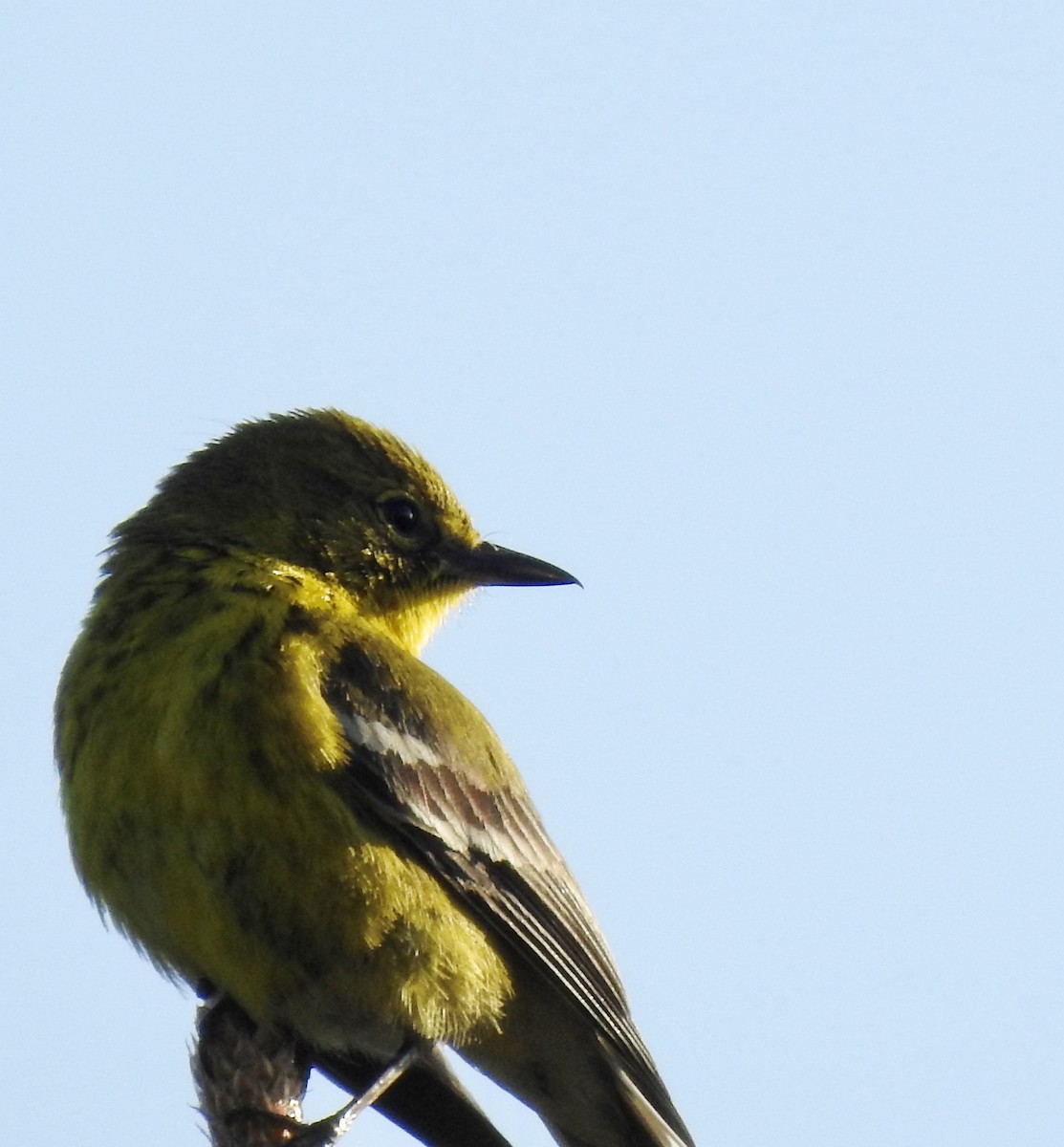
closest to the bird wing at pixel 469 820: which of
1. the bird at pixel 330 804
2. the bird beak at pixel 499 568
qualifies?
the bird at pixel 330 804

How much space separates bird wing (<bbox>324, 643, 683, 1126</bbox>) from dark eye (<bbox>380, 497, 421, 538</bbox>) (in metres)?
0.73

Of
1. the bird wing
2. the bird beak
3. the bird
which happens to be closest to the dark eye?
the bird

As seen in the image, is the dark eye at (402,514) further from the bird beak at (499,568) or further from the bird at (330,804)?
the bird beak at (499,568)

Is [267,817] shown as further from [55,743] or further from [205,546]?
[205,546]

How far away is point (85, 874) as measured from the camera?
580 cm

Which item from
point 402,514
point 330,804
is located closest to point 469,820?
point 330,804

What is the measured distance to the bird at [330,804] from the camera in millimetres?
5496

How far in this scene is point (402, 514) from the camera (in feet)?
23.9

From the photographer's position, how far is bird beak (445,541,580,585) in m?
7.39

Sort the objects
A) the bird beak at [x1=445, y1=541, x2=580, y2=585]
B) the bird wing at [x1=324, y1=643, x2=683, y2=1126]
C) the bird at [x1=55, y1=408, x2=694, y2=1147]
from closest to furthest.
Answer: the bird at [x1=55, y1=408, x2=694, y2=1147], the bird wing at [x1=324, y1=643, x2=683, y2=1126], the bird beak at [x1=445, y1=541, x2=580, y2=585]

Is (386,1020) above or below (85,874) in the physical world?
below

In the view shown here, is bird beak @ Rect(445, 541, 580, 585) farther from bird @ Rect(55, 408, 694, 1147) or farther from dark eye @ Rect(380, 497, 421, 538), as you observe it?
dark eye @ Rect(380, 497, 421, 538)

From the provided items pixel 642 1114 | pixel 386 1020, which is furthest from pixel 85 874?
pixel 642 1114

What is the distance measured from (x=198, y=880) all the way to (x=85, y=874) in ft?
1.92
